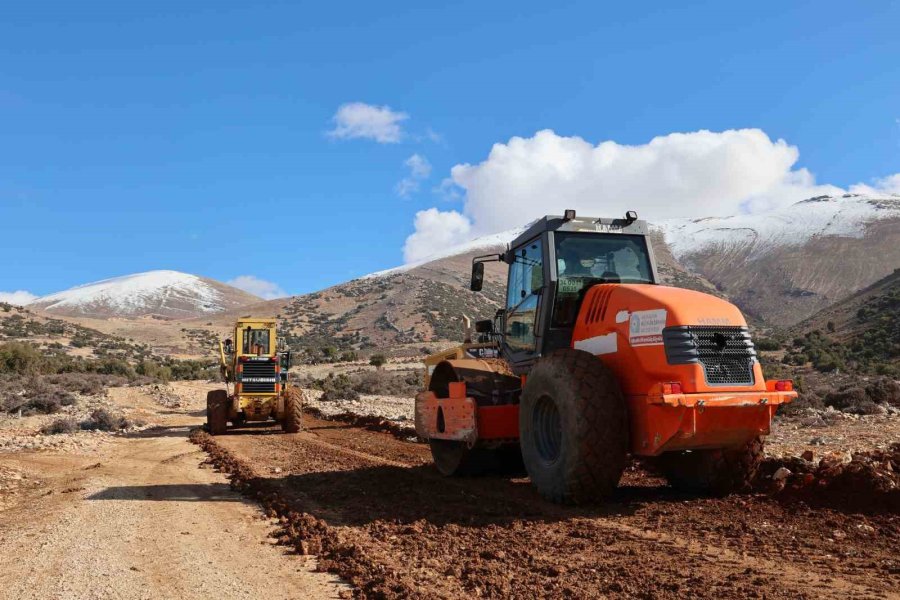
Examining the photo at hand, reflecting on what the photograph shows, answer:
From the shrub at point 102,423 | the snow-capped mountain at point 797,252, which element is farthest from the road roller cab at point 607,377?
the snow-capped mountain at point 797,252

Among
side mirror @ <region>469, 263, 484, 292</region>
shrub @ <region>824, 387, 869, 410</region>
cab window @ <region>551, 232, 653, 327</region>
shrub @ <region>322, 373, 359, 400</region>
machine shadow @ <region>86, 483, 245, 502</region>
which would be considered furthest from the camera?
shrub @ <region>322, 373, 359, 400</region>

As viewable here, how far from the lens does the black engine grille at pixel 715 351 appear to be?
23.6 feet

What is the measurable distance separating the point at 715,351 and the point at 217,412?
49.3 ft

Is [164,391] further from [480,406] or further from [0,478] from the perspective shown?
[480,406]

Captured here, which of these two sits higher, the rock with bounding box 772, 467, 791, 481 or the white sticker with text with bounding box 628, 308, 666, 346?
the white sticker with text with bounding box 628, 308, 666, 346

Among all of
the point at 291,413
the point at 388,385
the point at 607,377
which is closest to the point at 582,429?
the point at 607,377

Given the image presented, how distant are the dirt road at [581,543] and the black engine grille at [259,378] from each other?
10.6 m

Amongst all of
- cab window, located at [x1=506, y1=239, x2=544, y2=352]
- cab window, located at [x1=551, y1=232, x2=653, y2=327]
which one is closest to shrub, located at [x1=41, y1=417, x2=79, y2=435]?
cab window, located at [x1=506, y1=239, x2=544, y2=352]

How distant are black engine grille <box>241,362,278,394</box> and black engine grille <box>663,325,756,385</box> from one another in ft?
49.4

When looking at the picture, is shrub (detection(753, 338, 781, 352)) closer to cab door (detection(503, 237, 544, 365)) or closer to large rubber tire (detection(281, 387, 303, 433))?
large rubber tire (detection(281, 387, 303, 433))

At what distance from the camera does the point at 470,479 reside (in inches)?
413

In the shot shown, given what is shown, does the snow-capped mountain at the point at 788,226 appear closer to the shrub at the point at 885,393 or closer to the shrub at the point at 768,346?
the shrub at the point at 768,346

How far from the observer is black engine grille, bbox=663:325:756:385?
23.6 ft

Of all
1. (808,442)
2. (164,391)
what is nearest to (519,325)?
(808,442)
